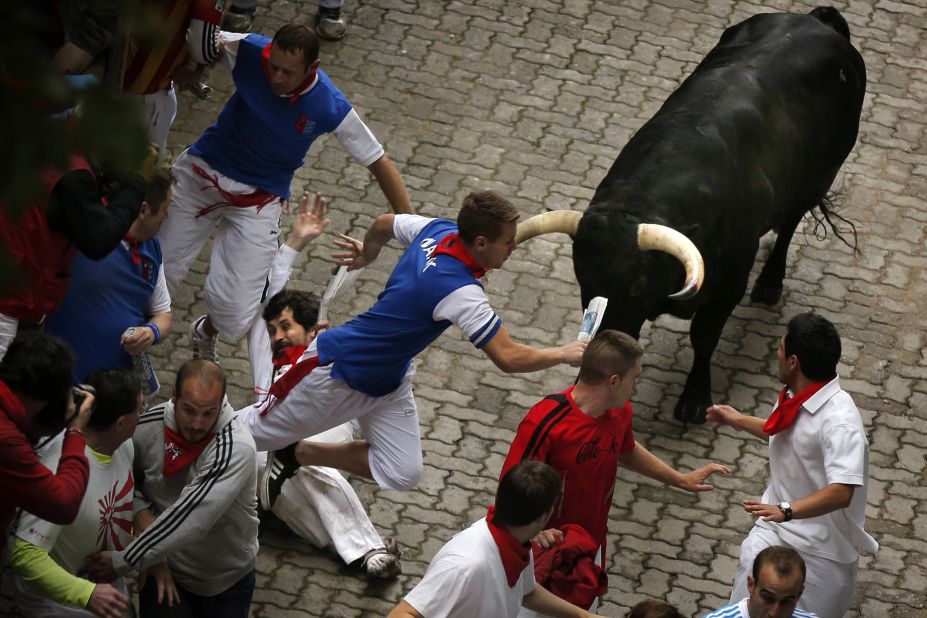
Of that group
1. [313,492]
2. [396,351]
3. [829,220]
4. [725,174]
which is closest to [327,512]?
[313,492]

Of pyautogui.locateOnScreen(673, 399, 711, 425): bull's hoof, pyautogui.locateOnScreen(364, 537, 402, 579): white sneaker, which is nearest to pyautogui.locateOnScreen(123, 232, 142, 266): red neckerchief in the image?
pyautogui.locateOnScreen(364, 537, 402, 579): white sneaker

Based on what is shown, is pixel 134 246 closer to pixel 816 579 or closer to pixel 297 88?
pixel 297 88

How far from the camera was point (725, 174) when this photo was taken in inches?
330

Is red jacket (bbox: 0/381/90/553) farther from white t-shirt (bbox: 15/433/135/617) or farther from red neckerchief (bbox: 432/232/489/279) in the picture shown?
red neckerchief (bbox: 432/232/489/279)

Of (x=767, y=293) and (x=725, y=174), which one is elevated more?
(x=725, y=174)

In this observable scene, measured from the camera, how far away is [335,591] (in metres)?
6.84

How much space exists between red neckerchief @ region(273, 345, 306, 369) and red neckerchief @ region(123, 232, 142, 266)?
0.96 metres

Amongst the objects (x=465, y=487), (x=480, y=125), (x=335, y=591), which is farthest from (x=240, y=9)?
(x=335, y=591)

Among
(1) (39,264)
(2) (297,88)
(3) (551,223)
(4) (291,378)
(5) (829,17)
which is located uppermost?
(5) (829,17)

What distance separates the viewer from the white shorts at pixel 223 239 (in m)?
7.68

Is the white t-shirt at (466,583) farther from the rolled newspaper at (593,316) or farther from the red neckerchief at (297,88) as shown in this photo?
the red neckerchief at (297,88)

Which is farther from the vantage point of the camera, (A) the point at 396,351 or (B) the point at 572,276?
(B) the point at 572,276

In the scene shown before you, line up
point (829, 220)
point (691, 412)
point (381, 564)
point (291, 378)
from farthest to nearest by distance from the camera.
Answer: point (829, 220), point (691, 412), point (381, 564), point (291, 378)

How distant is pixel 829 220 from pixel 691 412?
2180 millimetres
